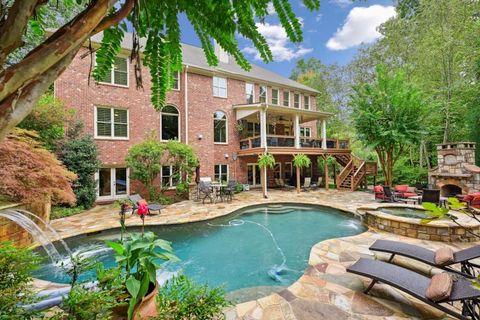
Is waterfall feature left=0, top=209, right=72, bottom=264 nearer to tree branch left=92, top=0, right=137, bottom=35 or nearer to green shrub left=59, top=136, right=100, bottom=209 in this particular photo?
green shrub left=59, top=136, right=100, bottom=209

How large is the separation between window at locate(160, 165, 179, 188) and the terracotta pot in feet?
32.6

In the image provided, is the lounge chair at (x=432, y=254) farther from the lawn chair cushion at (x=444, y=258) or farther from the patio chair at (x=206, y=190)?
the patio chair at (x=206, y=190)

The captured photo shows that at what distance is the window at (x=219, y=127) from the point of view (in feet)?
49.5

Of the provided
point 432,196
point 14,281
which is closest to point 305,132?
point 432,196

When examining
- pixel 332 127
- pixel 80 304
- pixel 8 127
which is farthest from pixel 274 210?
pixel 332 127

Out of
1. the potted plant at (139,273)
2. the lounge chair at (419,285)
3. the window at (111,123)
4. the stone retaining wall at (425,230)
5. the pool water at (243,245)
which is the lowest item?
the pool water at (243,245)

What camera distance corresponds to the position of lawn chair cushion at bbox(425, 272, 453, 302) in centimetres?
280

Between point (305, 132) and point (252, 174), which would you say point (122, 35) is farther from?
point (305, 132)

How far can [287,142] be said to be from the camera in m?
14.9

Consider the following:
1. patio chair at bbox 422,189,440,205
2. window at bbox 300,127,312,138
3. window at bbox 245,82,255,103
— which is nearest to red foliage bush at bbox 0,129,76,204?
window at bbox 245,82,255,103

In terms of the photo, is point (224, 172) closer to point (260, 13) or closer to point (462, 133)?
point (260, 13)

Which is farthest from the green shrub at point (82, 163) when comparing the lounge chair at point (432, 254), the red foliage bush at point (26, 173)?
the lounge chair at point (432, 254)

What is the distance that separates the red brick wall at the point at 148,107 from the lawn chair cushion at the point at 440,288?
39.3 ft

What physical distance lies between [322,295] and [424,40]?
18545 mm
